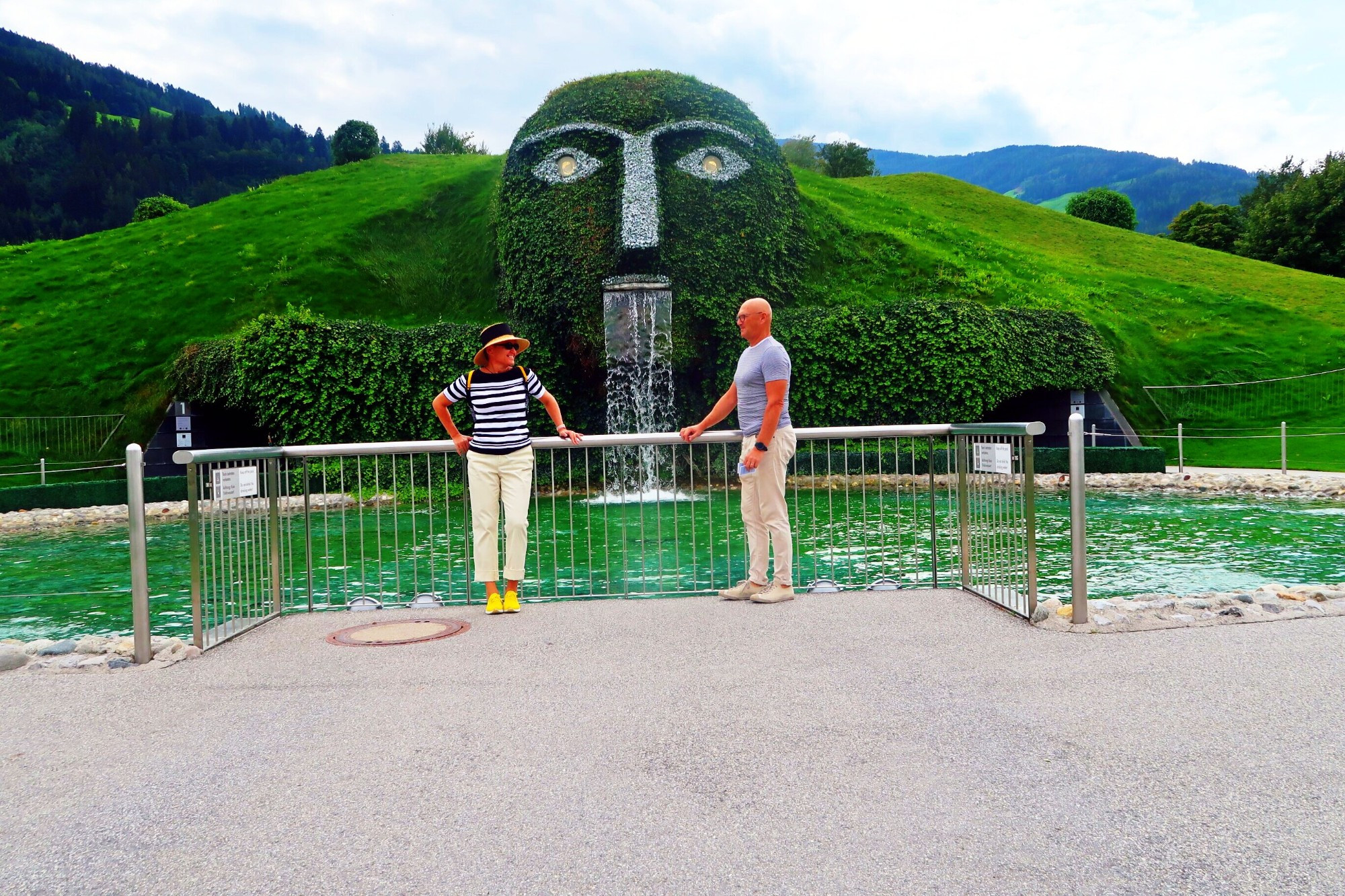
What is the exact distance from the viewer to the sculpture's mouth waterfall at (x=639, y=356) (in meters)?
17.5

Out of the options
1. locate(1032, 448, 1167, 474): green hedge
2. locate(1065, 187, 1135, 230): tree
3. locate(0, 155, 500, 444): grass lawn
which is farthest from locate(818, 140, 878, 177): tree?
locate(1032, 448, 1167, 474): green hedge

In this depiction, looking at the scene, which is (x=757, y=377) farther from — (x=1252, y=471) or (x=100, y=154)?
(x=100, y=154)

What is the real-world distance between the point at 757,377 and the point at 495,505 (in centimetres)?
199

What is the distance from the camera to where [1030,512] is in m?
5.58

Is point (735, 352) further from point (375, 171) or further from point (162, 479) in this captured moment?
point (375, 171)

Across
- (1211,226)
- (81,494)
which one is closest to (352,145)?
(81,494)

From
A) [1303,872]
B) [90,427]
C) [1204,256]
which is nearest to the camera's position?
[1303,872]

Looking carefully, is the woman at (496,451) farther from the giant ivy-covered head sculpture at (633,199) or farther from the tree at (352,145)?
the tree at (352,145)

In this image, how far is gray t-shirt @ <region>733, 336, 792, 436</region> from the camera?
5824mm

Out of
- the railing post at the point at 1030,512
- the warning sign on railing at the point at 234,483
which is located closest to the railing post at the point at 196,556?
the warning sign on railing at the point at 234,483

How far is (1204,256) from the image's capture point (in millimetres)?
35250

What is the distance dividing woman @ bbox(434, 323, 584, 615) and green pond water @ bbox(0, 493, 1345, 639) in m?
0.37

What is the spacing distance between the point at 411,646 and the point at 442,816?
7.96ft

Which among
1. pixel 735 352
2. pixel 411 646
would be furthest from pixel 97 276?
pixel 411 646
